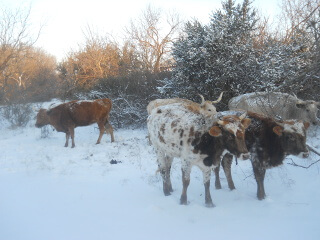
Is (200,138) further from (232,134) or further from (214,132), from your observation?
(232,134)

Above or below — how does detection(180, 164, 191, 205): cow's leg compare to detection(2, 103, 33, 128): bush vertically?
below

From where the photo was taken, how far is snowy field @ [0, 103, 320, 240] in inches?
148

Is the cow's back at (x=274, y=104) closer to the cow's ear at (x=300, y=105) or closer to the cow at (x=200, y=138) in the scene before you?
the cow's ear at (x=300, y=105)

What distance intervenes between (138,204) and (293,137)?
9.54ft

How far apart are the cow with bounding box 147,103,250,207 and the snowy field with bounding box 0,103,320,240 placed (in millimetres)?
569

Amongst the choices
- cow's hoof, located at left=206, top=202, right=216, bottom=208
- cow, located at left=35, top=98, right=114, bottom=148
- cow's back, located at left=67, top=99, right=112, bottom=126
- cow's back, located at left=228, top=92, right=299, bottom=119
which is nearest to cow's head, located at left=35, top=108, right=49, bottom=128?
cow, located at left=35, top=98, right=114, bottom=148

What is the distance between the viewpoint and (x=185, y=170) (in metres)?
4.65

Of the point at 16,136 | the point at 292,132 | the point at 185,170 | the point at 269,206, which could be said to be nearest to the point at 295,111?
the point at 292,132

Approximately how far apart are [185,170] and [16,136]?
995 centimetres

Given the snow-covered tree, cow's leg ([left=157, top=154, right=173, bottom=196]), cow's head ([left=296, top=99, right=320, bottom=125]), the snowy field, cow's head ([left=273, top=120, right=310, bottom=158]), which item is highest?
the snow-covered tree

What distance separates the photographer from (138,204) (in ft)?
15.3

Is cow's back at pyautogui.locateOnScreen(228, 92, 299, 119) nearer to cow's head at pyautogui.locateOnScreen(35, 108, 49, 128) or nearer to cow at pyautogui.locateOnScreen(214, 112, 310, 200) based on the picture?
cow at pyautogui.locateOnScreen(214, 112, 310, 200)

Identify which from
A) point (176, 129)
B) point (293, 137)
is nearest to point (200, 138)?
point (176, 129)

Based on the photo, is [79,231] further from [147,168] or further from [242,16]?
[242,16]
